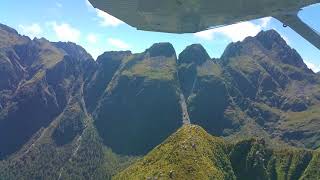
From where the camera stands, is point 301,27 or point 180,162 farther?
point 180,162

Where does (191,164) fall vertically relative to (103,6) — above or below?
below

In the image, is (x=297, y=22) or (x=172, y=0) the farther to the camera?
(x=297, y=22)

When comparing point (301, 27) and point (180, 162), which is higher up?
point (301, 27)

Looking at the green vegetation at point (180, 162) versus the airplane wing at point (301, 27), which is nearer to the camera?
the airplane wing at point (301, 27)

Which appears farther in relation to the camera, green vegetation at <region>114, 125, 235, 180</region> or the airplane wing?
green vegetation at <region>114, 125, 235, 180</region>

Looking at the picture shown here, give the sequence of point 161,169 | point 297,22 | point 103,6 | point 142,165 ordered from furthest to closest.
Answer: point 142,165 < point 161,169 < point 297,22 < point 103,6

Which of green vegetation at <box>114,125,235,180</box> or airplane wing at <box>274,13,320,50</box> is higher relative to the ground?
airplane wing at <box>274,13,320,50</box>

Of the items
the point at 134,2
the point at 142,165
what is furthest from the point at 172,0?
the point at 142,165

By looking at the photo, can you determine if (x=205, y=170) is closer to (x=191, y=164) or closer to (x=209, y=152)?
(x=191, y=164)
